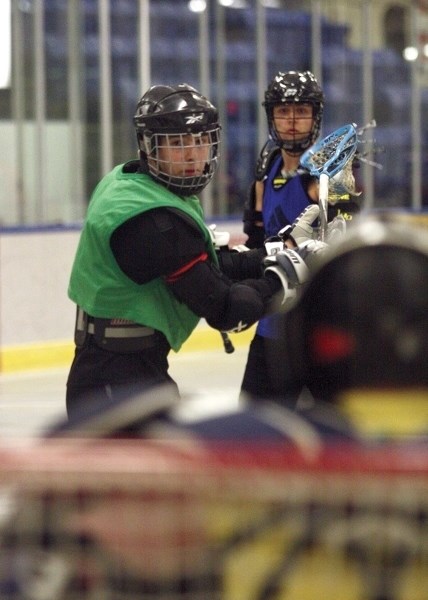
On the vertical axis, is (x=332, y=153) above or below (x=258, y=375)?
above

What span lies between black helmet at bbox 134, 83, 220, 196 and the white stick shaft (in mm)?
645

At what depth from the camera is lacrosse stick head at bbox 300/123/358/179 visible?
16.8ft

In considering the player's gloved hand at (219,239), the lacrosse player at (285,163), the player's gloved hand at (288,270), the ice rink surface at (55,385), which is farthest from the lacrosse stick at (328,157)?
the ice rink surface at (55,385)

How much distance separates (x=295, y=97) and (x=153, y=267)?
1675 millimetres

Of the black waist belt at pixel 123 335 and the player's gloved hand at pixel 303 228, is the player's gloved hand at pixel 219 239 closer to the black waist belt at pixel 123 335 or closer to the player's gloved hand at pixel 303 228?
the player's gloved hand at pixel 303 228

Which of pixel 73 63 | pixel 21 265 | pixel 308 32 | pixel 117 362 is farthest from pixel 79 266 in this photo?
pixel 308 32

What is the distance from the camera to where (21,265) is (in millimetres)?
11547

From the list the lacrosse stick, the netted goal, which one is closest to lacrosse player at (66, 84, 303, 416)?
the lacrosse stick

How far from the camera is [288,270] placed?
4387 millimetres

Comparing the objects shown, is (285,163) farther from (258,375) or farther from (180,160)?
(180,160)

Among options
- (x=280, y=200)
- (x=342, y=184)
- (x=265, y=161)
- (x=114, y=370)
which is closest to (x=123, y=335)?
(x=114, y=370)

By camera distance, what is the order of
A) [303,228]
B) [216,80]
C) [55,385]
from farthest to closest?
[216,80]
[55,385]
[303,228]

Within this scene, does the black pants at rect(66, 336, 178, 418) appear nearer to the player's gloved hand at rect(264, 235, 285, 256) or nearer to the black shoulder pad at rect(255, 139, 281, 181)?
the player's gloved hand at rect(264, 235, 285, 256)

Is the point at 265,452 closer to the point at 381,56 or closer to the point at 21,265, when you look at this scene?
the point at 21,265
